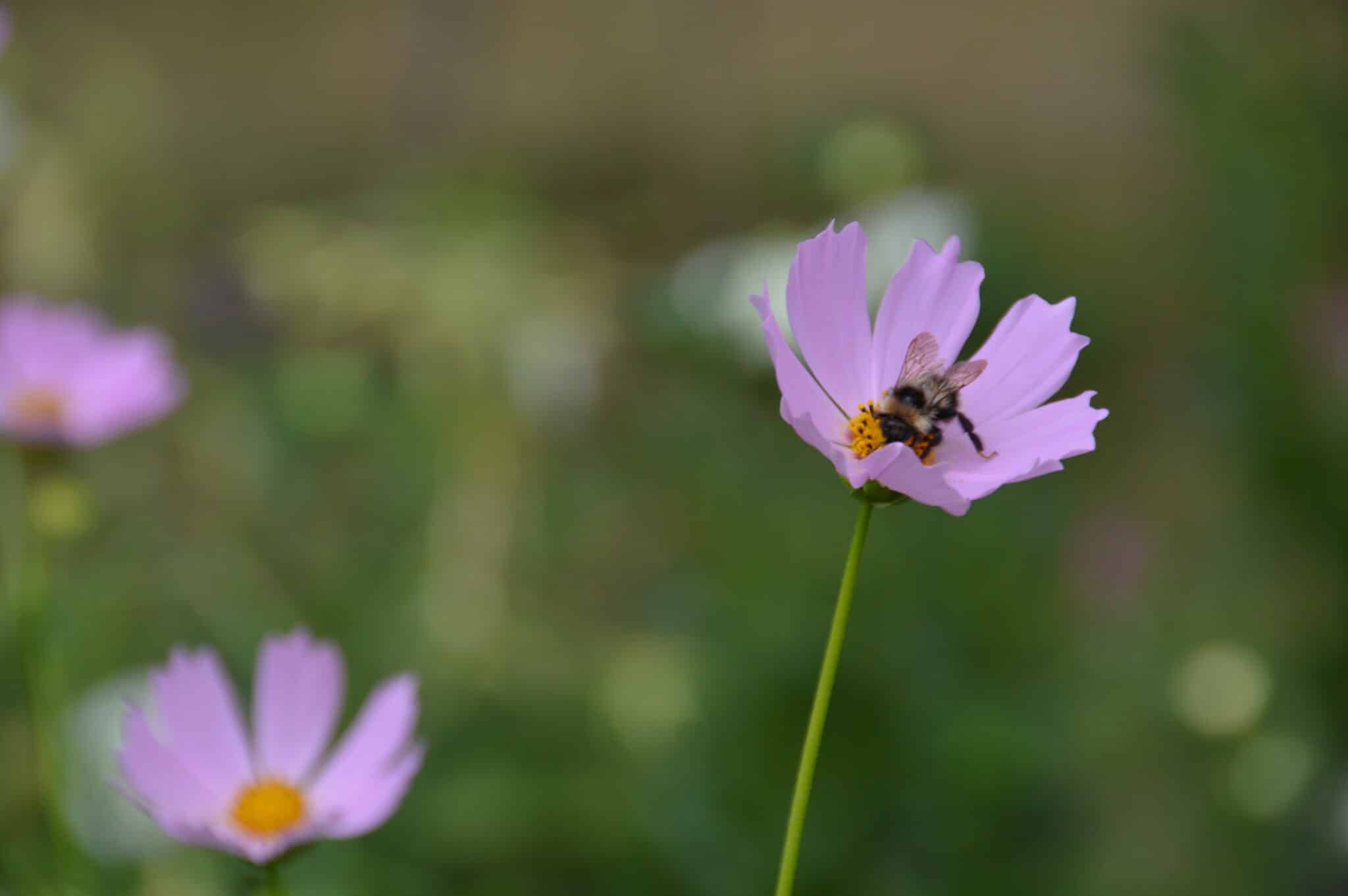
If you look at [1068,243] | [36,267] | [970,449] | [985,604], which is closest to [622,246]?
[1068,243]

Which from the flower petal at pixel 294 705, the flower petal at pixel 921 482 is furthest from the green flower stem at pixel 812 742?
the flower petal at pixel 294 705

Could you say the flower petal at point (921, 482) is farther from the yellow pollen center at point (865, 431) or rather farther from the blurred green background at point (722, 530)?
the blurred green background at point (722, 530)

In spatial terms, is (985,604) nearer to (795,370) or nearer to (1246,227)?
(1246,227)

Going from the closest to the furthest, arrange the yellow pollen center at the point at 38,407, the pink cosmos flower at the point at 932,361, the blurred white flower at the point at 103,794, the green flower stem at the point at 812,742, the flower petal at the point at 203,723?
the green flower stem at the point at 812,742
the pink cosmos flower at the point at 932,361
the flower petal at the point at 203,723
the yellow pollen center at the point at 38,407
the blurred white flower at the point at 103,794

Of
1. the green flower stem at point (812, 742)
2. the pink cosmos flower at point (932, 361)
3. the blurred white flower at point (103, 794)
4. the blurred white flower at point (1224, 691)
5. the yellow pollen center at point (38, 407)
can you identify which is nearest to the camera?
the green flower stem at point (812, 742)

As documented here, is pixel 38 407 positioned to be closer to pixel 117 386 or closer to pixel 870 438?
pixel 117 386

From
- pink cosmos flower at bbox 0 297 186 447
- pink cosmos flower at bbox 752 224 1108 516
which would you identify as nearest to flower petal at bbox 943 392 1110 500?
pink cosmos flower at bbox 752 224 1108 516
